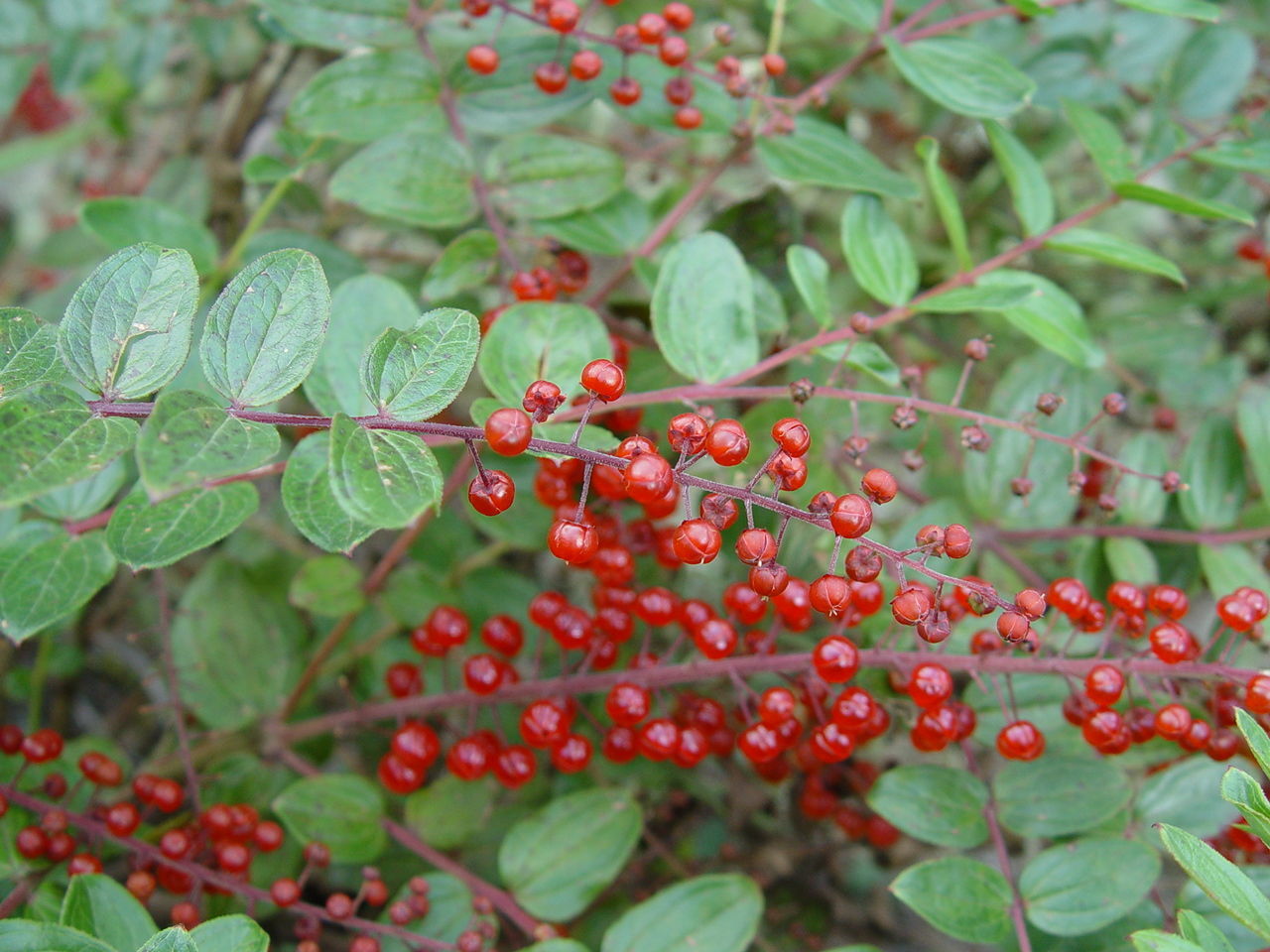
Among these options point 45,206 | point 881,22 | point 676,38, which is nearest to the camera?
point 676,38

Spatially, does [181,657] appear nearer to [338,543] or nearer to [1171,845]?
[338,543]

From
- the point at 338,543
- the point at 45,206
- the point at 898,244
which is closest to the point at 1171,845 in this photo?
the point at 338,543

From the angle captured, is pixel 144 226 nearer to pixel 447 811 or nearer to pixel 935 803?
pixel 447 811

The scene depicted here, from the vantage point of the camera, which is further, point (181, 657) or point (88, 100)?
point (88, 100)

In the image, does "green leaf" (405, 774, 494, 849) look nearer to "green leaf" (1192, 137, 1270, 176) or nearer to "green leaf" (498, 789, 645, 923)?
"green leaf" (498, 789, 645, 923)

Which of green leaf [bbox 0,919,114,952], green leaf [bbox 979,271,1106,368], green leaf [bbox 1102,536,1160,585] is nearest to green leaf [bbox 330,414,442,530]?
green leaf [bbox 0,919,114,952]

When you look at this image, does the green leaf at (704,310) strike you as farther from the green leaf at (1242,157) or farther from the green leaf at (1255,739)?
the green leaf at (1242,157)
